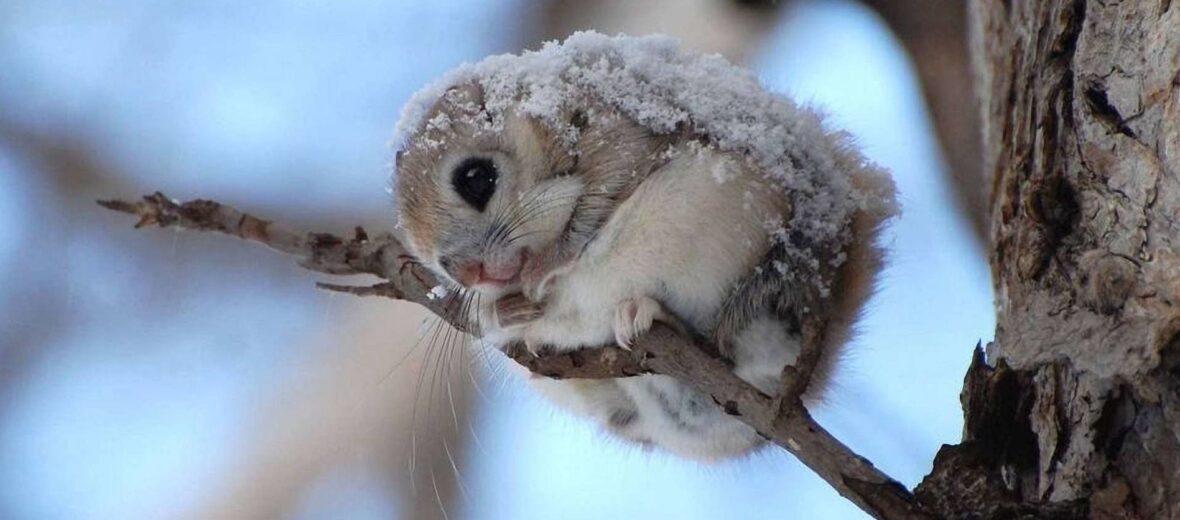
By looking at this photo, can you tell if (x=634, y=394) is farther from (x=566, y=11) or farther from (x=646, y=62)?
(x=566, y=11)

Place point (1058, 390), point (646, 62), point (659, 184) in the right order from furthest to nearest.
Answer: point (646, 62) < point (659, 184) < point (1058, 390)

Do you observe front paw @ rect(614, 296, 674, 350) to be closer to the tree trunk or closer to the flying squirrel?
the flying squirrel

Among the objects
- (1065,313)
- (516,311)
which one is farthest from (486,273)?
(1065,313)

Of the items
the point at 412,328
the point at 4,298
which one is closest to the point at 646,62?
the point at 412,328

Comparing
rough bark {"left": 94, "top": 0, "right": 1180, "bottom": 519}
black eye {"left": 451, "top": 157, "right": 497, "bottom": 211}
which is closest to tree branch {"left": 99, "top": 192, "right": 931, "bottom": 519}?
rough bark {"left": 94, "top": 0, "right": 1180, "bottom": 519}

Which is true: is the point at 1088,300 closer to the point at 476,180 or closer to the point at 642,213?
the point at 642,213
